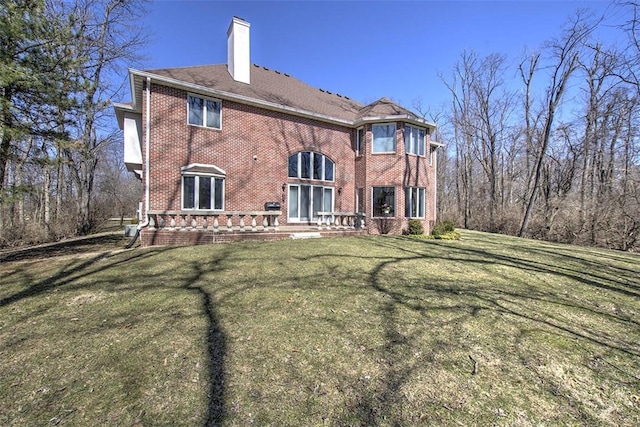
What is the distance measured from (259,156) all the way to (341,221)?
189 inches

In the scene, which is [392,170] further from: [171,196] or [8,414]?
[8,414]

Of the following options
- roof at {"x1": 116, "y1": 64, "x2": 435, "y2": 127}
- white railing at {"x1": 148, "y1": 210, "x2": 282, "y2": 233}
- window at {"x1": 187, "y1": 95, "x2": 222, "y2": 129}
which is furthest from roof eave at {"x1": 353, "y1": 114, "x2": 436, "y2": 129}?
white railing at {"x1": 148, "y1": 210, "x2": 282, "y2": 233}

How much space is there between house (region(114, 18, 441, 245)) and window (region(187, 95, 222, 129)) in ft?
0.13

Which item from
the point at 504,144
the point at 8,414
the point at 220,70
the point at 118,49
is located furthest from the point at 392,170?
the point at 504,144

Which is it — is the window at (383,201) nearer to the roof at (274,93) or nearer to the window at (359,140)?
the window at (359,140)

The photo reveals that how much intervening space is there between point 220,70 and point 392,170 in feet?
32.1

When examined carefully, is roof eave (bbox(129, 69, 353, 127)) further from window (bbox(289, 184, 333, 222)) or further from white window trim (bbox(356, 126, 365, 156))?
window (bbox(289, 184, 333, 222))

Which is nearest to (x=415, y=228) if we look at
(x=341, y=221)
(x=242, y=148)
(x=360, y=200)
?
(x=360, y=200)

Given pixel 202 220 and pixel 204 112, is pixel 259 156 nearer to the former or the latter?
pixel 204 112

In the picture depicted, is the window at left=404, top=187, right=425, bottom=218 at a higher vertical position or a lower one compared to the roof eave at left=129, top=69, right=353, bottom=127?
lower

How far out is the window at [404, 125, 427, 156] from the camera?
50.7 ft

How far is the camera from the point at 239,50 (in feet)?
46.9

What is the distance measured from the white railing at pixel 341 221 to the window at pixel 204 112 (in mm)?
5962

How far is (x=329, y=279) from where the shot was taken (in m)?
6.21
